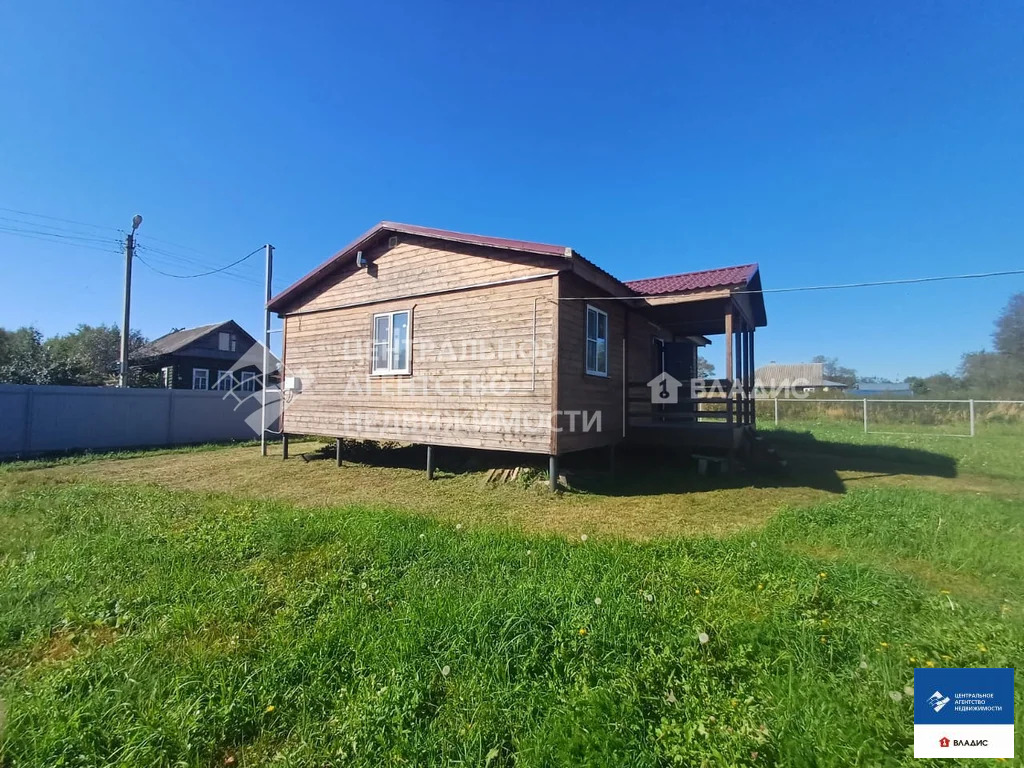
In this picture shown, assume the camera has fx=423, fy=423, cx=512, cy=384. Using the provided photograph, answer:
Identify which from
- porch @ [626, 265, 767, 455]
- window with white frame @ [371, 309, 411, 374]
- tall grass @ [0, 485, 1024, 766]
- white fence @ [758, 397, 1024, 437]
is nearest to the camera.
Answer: tall grass @ [0, 485, 1024, 766]

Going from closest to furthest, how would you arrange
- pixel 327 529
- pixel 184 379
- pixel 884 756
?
pixel 884 756 → pixel 327 529 → pixel 184 379

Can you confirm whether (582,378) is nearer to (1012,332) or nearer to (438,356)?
(438,356)

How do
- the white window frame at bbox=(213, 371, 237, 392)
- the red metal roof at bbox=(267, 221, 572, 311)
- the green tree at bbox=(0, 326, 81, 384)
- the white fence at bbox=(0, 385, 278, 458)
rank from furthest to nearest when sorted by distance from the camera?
the white window frame at bbox=(213, 371, 237, 392) < the green tree at bbox=(0, 326, 81, 384) < the white fence at bbox=(0, 385, 278, 458) < the red metal roof at bbox=(267, 221, 572, 311)

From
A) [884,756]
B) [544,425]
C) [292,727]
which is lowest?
[292,727]

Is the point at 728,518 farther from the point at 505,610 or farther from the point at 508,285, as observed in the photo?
the point at 508,285

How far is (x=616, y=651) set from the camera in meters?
2.53

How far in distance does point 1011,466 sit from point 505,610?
12716mm

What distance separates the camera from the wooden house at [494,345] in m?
7.48

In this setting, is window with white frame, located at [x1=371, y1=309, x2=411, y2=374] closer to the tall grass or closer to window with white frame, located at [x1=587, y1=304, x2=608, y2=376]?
window with white frame, located at [x1=587, y1=304, x2=608, y2=376]

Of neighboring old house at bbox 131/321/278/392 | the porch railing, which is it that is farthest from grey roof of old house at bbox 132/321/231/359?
the porch railing

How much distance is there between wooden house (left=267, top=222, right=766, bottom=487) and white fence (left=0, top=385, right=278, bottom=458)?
7229mm

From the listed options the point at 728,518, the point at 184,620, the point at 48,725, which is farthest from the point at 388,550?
the point at 728,518

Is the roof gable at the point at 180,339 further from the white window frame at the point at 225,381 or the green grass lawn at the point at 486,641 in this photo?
the green grass lawn at the point at 486,641

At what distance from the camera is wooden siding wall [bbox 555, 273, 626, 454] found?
7.34m
